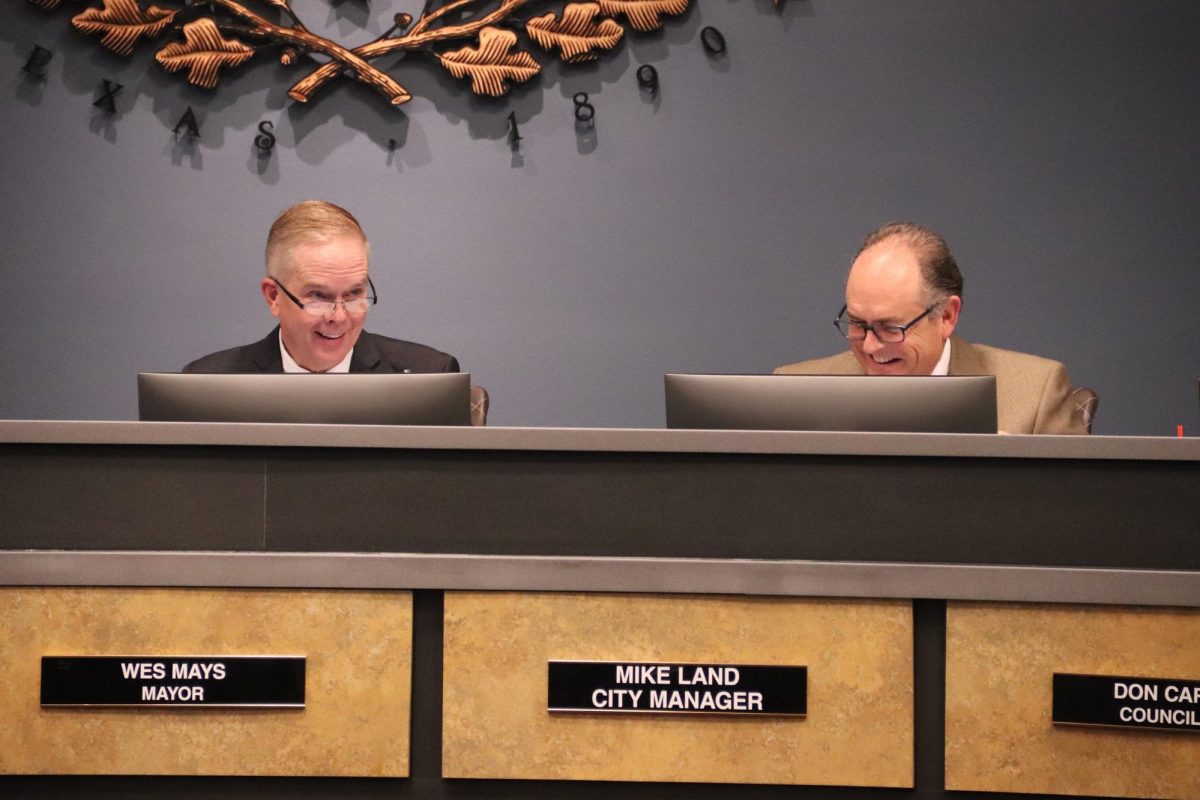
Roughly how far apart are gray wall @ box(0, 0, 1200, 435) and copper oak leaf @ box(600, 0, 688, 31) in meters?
0.05

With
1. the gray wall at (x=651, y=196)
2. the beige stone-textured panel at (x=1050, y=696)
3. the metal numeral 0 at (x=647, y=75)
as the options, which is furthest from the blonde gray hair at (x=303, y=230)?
the beige stone-textured panel at (x=1050, y=696)

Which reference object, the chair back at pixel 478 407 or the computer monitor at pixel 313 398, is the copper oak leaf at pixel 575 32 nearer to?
the chair back at pixel 478 407

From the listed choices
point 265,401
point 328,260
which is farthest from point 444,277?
point 265,401

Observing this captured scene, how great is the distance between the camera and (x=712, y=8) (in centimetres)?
286

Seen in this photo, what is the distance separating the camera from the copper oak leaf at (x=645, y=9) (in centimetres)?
283

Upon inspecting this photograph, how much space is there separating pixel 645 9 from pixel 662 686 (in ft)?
6.72

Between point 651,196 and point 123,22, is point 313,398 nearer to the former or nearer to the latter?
point 651,196

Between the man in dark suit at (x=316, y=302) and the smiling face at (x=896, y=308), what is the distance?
962 millimetres

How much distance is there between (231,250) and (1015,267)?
2.09 metres

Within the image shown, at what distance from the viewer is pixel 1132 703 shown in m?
1.27

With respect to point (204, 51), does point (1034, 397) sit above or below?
below

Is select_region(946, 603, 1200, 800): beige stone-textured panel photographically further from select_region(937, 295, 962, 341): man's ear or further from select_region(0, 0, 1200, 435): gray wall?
select_region(0, 0, 1200, 435): gray wall

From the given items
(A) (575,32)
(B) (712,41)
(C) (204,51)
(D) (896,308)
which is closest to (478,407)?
(D) (896,308)

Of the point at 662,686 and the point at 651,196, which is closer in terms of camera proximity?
the point at 662,686
